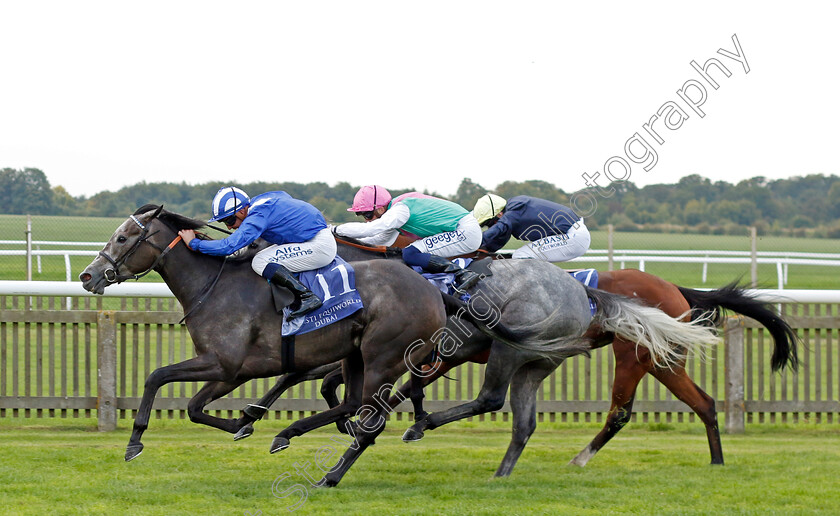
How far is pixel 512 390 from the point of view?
5875 mm

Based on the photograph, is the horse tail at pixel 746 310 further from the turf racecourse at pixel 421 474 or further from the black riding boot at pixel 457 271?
the black riding boot at pixel 457 271

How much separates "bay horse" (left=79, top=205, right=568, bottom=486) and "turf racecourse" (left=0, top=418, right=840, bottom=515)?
421mm

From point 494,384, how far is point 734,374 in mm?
2805

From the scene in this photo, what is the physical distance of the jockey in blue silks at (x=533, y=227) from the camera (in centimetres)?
625

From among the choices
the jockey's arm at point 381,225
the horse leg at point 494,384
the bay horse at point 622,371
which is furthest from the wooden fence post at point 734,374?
the jockey's arm at point 381,225

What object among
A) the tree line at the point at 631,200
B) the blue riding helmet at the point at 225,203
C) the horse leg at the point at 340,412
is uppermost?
the tree line at the point at 631,200

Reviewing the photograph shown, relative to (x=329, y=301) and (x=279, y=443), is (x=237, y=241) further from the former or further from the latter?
(x=279, y=443)

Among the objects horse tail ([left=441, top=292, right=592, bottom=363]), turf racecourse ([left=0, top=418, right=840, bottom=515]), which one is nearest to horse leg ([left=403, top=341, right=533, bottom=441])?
horse tail ([left=441, top=292, right=592, bottom=363])

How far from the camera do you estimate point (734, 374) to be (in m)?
7.46

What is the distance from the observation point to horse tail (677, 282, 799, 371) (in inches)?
257

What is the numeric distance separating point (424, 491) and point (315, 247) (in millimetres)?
1604

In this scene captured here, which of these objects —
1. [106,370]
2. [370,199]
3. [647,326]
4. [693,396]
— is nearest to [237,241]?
[370,199]

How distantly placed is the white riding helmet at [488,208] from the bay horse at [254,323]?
135 centimetres

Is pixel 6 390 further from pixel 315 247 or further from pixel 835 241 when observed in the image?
pixel 835 241
